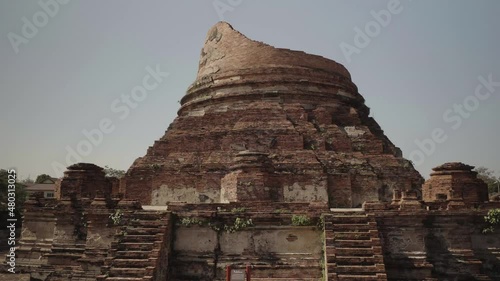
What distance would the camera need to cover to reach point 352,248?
8422 mm

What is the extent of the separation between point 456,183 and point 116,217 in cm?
905

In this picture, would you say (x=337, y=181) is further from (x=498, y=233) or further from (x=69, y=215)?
(x=69, y=215)

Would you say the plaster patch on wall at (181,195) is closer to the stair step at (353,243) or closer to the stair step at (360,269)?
the stair step at (353,243)

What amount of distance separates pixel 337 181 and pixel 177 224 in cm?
516

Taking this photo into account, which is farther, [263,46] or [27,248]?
[263,46]

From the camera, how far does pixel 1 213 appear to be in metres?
25.9

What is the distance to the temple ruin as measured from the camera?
355 inches

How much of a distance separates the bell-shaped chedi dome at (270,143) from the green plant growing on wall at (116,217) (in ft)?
9.90

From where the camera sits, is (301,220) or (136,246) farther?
(301,220)

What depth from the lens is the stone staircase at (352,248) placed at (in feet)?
26.2

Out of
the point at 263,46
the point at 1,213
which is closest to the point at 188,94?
the point at 263,46

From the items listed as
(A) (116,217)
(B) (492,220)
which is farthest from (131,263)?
(B) (492,220)

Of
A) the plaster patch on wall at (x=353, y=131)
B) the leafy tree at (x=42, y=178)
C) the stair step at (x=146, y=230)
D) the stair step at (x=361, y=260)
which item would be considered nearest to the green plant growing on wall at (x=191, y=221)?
the stair step at (x=146, y=230)

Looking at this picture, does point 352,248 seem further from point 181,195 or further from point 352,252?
point 181,195
